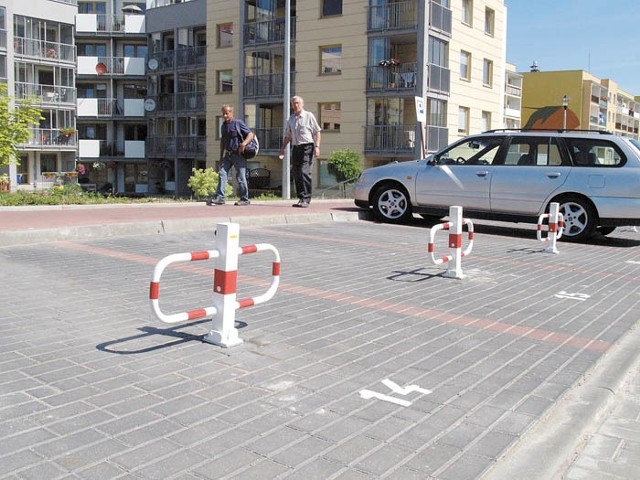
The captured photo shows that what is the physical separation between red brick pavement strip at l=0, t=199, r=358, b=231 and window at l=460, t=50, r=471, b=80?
24.7 m

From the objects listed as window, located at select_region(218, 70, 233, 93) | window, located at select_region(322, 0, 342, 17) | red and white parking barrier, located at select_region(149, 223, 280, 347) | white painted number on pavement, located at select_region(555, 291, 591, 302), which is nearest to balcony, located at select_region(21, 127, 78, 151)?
window, located at select_region(218, 70, 233, 93)

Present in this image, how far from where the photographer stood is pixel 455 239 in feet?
23.8

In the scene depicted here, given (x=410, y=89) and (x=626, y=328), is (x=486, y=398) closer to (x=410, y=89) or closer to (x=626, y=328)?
(x=626, y=328)

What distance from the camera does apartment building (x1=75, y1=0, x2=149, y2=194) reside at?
168ft

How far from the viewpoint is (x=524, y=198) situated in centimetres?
1181

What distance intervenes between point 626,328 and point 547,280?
219cm

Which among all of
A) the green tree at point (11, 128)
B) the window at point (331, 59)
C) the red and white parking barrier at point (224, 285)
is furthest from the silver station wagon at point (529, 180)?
the window at point (331, 59)

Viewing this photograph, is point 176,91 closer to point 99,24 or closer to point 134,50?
point 134,50

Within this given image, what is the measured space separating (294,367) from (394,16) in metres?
31.5

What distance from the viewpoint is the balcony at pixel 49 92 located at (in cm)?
4506

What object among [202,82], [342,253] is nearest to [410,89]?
[202,82]

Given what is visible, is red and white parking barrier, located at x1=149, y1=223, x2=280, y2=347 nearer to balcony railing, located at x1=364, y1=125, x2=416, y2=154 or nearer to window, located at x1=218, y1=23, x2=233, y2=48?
balcony railing, located at x1=364, y1=125, x2=416, y2=154

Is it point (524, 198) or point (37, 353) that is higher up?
point (524, 198)

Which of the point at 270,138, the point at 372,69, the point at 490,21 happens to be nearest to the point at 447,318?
the point at 372,69
